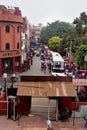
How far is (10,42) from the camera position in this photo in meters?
50.0

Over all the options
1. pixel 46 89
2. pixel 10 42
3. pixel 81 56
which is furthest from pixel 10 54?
pixel 46 89

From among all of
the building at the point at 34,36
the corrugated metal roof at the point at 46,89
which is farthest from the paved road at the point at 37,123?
the building at the point at 34,36

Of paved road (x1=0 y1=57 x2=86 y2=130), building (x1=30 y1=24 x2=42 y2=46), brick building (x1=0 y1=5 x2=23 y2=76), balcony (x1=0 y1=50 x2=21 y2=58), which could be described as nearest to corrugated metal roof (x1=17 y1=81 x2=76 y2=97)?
paved road (x1=0 y1=57 x2=86 y2=130)

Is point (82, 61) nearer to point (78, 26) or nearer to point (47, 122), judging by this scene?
point (47, 122)

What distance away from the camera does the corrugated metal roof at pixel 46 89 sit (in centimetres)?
2533

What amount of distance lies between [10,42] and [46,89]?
966 inches

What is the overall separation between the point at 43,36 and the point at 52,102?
83.9 m

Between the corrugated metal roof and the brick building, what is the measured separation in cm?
2026

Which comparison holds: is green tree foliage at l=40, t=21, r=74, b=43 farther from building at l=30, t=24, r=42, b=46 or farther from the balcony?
the balcony

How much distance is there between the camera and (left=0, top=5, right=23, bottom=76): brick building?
47.9 meters

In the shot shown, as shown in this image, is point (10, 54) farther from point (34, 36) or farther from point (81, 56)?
point (34, 36)

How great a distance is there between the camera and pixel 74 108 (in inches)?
1099

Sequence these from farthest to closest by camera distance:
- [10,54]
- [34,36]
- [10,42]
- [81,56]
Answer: [34,36]
[81,56]
[10,42]
[10,54]

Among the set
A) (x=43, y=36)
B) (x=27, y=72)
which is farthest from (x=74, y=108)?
(x=43, y=36)
